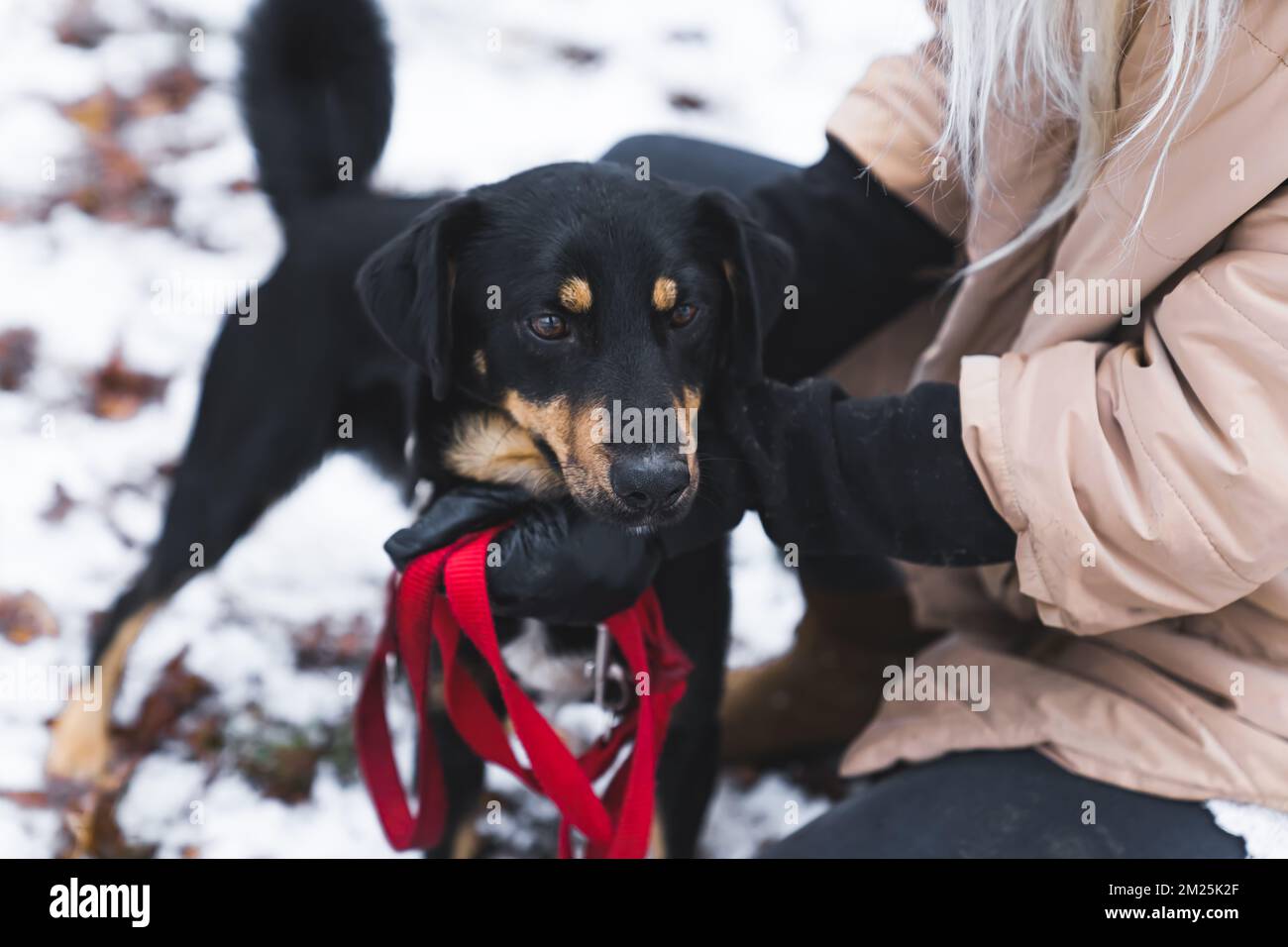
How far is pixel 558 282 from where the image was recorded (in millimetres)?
1610

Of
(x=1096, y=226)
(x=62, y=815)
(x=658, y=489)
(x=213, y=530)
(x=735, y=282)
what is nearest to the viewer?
(x=658, y=489)

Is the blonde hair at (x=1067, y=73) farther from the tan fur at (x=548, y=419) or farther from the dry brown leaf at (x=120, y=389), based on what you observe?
the dry brown leaf at (x=120, y=389)

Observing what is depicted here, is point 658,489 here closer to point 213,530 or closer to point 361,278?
point 361,278

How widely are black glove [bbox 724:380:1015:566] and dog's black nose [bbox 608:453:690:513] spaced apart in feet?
0.54

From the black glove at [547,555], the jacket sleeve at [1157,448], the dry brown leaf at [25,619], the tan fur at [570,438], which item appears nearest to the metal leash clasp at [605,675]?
the black glove at [547,555]

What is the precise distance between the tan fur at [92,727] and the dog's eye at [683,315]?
1390 millimetres

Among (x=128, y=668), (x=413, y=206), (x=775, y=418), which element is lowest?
(x=128, y=668)

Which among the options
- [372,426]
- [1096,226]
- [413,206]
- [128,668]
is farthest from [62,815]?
Result: [1096,226]

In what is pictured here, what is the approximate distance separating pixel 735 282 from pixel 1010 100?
0.49 metres

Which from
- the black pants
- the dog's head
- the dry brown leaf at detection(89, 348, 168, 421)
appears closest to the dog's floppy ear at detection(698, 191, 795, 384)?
the dog's head

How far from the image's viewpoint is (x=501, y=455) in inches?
70.0

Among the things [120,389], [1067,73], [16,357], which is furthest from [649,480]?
[16,357]

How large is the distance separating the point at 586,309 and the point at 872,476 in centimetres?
49

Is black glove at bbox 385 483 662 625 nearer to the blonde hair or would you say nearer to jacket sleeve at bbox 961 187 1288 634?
jacket sleeve at bbox 961 187 1288 634
